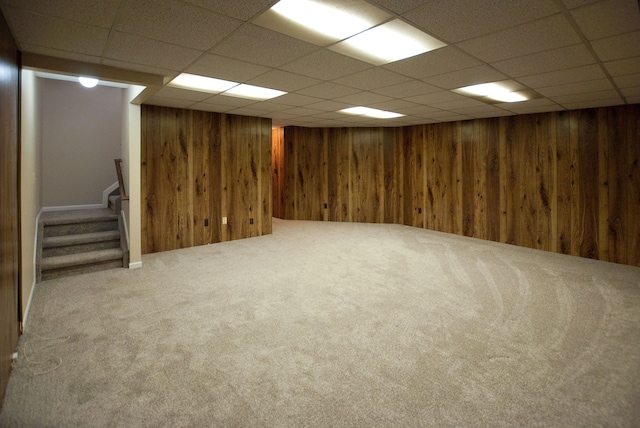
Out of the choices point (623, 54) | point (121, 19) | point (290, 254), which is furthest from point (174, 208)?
point (623, 54)

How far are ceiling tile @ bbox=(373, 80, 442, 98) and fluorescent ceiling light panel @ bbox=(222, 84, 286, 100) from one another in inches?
52.6

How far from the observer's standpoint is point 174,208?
547 cm

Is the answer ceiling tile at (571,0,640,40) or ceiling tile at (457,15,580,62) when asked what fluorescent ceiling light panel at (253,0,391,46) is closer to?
ceiling tile at (457,15,580,62)

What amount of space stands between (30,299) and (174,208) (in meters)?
2.49

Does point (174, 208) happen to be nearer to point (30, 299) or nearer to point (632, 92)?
point (30, 299)

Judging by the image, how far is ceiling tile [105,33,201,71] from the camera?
2602mm

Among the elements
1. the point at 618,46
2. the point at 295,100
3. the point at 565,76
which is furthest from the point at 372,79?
the point at 618,46

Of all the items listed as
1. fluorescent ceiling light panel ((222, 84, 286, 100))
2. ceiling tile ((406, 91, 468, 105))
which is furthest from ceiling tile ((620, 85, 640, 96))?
fluorescent ceiling light panel ((222, 84, 286, 100))

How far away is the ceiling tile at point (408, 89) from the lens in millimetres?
3859

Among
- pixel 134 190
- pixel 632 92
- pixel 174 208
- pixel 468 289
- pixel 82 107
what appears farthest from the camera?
pixel 82 107

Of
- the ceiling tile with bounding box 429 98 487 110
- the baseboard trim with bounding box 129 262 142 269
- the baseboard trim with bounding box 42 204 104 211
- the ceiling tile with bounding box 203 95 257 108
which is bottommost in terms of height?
the baseboard trim with bounding box 129 262 142 269

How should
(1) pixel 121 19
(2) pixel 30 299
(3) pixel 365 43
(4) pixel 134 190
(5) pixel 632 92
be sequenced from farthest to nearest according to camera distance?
(4) pixel 134 190, (5) pixel 632 92, (2) pixel 30 299, (3) pixel 365 43, (1) pixel 121 19

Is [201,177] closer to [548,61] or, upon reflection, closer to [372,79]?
[372,79]

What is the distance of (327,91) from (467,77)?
1.62 m
